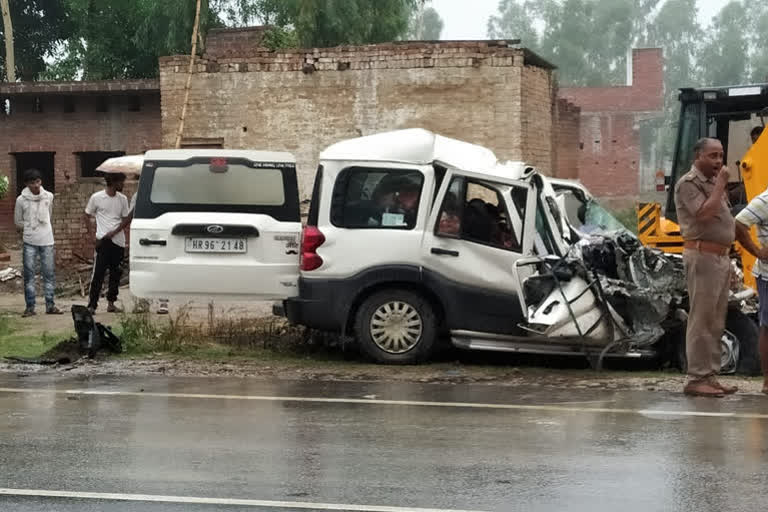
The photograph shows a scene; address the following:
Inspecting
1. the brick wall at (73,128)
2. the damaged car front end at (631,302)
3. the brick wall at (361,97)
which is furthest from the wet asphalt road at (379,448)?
the brick wall at (73,128)

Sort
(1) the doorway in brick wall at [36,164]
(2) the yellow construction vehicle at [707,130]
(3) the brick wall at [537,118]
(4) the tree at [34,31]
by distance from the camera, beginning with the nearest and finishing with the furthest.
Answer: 1. (2) the yellow construction vehicle at [707,130]
2. (3) the brick wall at [537,118]
3. (1) the doorway in brick wall at [36,164]
4. (4) the tree at [34,31]

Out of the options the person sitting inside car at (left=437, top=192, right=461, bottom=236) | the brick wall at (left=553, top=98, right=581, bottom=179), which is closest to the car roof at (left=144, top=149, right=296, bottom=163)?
the person sitting inside car at (left=437, top=192, right=461, bottom=236)

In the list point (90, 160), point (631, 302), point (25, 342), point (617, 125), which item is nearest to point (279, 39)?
point (90, 160)

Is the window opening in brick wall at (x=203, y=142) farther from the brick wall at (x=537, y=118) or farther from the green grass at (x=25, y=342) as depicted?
the green grass at (x=25, y=342)

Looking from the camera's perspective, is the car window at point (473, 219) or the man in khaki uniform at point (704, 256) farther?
the car window at point (473, 219)

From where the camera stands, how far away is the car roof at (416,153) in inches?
467

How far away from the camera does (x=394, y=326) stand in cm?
1177

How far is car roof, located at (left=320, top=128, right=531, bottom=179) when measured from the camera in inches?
467

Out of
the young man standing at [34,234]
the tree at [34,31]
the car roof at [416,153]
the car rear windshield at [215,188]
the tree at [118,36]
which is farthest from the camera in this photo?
the tree at [34,31]

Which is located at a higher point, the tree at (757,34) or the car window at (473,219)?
the tree at (757,34)

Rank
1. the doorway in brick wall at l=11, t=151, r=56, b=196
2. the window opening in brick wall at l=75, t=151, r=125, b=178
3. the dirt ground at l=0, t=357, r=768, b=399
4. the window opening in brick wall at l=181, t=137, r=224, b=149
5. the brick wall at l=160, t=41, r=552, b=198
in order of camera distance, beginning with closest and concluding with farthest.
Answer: the dirt ground at l=0, t=357, r=768, b=399
the brick wall at l=160, t=41, r=552, b=198
the window opening in brick wall at l=181, t=137, r=224, b=149
the window opening in brick wall at l=75, t=151, r=125, b=178
the doorway in brick wall at l=11, t=151, r=56, b=196

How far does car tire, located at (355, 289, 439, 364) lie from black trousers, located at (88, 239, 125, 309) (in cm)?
475

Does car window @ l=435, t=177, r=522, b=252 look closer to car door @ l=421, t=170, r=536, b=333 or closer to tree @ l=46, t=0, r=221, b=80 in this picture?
car door @ l=421, t=170, r=536, b=333

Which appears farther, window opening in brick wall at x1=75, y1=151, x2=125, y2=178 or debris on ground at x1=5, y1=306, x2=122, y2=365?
window opening in brick wall at x1=75, y1=151, x2=125, y2=178
